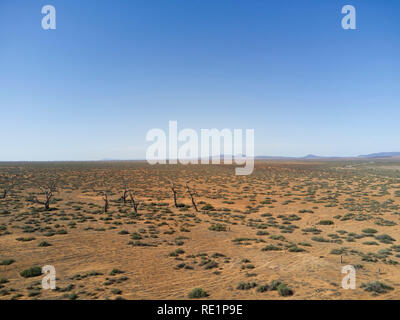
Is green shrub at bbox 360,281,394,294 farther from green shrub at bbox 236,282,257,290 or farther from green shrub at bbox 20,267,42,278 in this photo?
green shrub at bbox 20,267,42,278

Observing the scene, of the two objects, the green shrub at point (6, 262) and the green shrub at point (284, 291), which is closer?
the green shrub at point (284, 291)

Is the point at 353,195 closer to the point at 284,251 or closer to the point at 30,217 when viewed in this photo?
the point at 284,251

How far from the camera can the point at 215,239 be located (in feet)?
56.1

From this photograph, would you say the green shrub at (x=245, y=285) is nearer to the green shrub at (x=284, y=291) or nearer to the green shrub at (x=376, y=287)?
the green shrub at (x=284, y=291)

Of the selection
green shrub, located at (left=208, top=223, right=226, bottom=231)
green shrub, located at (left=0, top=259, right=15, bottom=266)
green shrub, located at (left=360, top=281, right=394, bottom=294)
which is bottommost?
green shrub, located at (left=208, top=223, right=226, bottom=231)

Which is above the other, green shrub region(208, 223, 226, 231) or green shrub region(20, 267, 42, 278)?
green shrub region(20, 267, 42, 278)

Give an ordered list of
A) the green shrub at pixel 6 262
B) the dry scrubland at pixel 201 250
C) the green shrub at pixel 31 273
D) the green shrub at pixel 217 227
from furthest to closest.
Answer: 1. the green shrub at pixel 217 227
2. the green shrub at pixel 6 262
3. the green shrub at pixel 31 273
4. the dry scrubland at pixel 201 250

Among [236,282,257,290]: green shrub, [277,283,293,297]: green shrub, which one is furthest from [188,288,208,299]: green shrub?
[277,283,293,297]: green shrub

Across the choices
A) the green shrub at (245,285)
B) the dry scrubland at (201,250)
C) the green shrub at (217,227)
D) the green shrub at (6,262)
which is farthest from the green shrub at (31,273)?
the green shrub at (217,227)

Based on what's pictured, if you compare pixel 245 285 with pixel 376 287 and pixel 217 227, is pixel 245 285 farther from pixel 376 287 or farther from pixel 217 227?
pixel 217 227

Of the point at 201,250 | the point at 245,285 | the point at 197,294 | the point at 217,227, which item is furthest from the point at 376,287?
the point at 217,227

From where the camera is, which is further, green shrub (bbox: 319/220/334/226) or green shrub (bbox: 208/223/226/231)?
green shrub (bbox: 319/220/334/226)

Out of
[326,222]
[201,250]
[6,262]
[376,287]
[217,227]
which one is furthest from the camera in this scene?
[326,222]

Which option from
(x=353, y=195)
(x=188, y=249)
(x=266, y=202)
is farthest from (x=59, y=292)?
(x=353, y=195)
